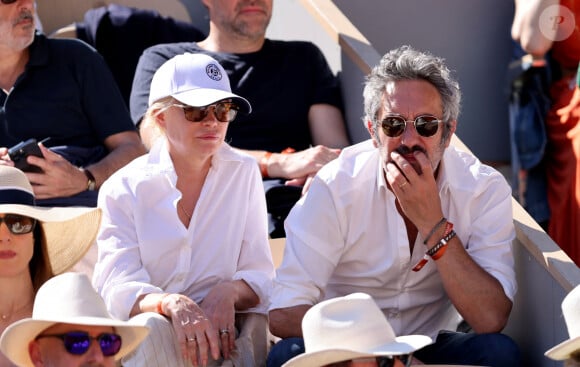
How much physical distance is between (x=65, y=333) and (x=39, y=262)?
0.77 metres

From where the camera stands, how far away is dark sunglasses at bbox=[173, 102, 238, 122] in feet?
14.2

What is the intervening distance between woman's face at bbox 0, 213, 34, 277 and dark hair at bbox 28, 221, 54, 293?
9cm

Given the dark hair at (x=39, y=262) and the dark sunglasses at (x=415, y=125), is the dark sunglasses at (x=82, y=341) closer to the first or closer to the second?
the dark hair at (x=39, y=262)

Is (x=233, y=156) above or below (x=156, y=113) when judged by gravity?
below

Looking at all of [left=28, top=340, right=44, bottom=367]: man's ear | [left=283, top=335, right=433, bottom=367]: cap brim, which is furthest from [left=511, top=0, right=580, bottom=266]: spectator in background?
[left=28, top=340, right=44, bottom=367]: man's ear

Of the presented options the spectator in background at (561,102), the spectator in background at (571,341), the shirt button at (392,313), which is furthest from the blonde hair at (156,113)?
the spectator in background at (561,102)

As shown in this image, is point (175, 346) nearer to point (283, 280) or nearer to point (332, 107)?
point (283, 280)

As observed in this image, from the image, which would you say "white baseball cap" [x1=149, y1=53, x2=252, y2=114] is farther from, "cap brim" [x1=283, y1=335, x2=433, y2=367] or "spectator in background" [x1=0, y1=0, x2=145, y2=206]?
"cap brim" [x1=283, y1=335, x2=433, y2=367]

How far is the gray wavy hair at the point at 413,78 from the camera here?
405cm

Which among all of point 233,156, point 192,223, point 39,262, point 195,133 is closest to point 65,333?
point 39,262

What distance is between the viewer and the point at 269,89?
559 cm

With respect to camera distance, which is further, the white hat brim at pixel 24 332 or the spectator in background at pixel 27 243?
the spectator in background at pixel 27 243

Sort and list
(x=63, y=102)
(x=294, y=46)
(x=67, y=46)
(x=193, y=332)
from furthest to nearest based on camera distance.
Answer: (x=294, y=46), (x=67, y=46), (x=63, y=102), (x=193, y=332)

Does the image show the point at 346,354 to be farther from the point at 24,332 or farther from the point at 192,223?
the point at 192,223
